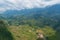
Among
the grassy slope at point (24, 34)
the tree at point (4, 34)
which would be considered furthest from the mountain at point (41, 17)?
the tree at point (4, 34)

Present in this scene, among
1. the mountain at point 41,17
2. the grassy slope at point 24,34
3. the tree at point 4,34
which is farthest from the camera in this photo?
the mountain at point 41,17

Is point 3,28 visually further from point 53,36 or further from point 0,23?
point 53,36

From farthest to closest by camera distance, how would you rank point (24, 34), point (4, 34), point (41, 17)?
point (41, 17) → point (24, 34) → point (4, 34)

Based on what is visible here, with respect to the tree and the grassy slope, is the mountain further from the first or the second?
the tree

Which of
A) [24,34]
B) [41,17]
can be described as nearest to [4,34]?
[24,34]

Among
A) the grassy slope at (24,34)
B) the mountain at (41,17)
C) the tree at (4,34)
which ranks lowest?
the tree at (4,34)

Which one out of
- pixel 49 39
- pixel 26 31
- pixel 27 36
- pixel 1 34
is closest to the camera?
pixel 1 34

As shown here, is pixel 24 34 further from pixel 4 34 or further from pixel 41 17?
pixel 41 17

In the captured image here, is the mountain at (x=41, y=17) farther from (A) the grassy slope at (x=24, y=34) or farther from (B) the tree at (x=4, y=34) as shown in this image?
(B) the tree at (x=4, y=34)

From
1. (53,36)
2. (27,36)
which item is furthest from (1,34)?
(53,36)

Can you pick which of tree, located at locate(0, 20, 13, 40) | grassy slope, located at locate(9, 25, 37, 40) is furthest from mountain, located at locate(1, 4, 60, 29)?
tree, located at locate(0, 20, 13, 40)

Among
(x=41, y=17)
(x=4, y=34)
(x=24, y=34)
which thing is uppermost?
(x=41, y=17)
